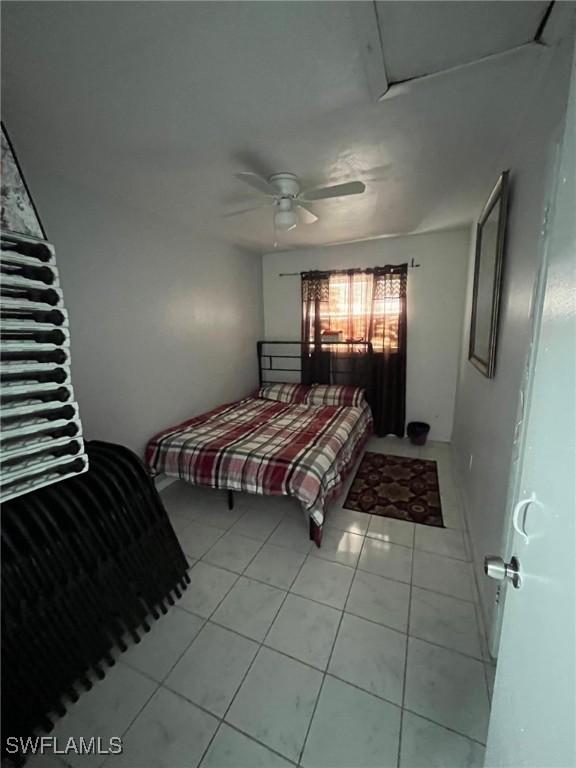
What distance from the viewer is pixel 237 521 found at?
236 centimetres

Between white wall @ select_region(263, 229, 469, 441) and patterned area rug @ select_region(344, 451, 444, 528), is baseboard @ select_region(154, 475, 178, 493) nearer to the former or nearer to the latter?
patterned area rug @ select_region(344, 451, 444, 528)

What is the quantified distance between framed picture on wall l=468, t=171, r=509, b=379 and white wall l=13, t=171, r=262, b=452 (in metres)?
2.56

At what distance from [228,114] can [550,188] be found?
1.39m

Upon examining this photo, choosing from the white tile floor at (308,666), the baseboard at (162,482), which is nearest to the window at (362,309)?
the white tile floor at (308,666)

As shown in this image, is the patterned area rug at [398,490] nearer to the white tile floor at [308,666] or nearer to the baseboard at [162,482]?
the white tile floor at [308,666]

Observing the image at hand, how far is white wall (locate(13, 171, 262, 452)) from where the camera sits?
208cm

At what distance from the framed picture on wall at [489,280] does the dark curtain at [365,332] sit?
1.23 metres

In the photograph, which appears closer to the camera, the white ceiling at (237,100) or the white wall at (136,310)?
the white ceiling at (237,100)

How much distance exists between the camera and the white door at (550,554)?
0.48 m

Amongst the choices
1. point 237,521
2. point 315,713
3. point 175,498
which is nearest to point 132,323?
point 175,498

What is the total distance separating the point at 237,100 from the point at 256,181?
0.44m

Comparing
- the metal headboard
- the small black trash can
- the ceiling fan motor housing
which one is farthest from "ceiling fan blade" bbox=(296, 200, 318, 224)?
the small black trash can
